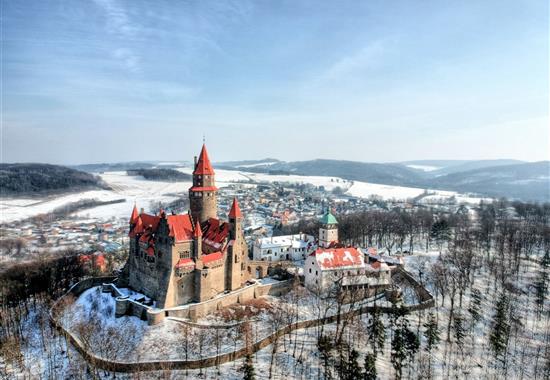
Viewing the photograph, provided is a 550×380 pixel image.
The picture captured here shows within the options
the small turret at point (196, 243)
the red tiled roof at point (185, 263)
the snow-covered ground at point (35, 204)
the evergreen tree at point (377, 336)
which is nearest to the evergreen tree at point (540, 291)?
the evergreen tree at point (377, 336)

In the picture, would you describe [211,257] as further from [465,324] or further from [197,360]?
[465,324]

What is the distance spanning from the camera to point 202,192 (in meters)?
53.2

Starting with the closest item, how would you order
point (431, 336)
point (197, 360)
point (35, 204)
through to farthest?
point (197, 360)
point (431, 336)
point (35, 204)

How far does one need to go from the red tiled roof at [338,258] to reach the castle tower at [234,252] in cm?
1208

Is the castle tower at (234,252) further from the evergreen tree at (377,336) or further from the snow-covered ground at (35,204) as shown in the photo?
the snow-covered ground at (35,204)

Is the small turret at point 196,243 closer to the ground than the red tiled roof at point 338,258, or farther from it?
farther from it

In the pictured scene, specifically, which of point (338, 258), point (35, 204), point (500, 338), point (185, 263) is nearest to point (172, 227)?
point (185, 263)

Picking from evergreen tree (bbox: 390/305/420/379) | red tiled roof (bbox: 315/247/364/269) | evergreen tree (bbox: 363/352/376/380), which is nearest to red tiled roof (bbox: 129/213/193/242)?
red tiled roof (bbox: 315/247/364/269)

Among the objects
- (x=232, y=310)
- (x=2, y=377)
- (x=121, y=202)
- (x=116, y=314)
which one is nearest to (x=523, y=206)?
(x=232, y=310)

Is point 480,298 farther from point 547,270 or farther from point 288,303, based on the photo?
point 288,303

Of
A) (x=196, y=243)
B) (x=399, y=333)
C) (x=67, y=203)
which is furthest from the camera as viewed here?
(x=67, y=203)

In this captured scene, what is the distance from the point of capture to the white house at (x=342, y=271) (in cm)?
5262

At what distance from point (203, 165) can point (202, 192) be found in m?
4.05

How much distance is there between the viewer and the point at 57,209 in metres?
150
